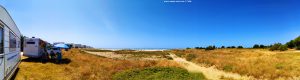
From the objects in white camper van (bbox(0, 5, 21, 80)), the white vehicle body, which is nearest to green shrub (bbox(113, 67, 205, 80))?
white camper van (bbox(0, 5, 21, 80))

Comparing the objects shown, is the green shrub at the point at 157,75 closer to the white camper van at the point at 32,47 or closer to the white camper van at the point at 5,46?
the white camper van at the point at 5,46

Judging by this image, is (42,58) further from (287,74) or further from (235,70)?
(287,74)

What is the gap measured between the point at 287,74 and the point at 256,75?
223cm

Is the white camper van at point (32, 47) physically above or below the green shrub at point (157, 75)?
above

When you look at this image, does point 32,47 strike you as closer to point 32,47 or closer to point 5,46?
point 32,47

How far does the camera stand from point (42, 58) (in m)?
28.6

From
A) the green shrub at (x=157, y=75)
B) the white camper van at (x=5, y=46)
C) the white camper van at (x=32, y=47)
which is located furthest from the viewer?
the white camper van at (x=32, y=47)

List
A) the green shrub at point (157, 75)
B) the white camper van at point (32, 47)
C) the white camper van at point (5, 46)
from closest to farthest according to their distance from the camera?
the white camper van at point (5, 46), the green shrub at point (157, 75), the white camper van at point (32, 47)

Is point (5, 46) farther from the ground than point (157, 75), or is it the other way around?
point (5, 46)

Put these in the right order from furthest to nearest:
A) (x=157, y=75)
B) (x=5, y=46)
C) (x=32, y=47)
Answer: (x=32, y=47)
(x=157, y=75)
(x=5, y=46)

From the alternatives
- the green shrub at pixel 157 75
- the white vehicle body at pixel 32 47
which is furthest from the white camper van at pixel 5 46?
the white vehicle body at pixel 32 47

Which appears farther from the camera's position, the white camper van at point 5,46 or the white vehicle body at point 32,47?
the white vehicle body at point 32,47

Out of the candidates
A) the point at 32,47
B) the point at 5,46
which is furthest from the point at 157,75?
→ the point at 32,47

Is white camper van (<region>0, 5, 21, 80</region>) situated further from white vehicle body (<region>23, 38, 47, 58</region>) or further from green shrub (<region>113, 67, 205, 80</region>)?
white vehicle body (<region>23, 38, 47, 58</region>)
